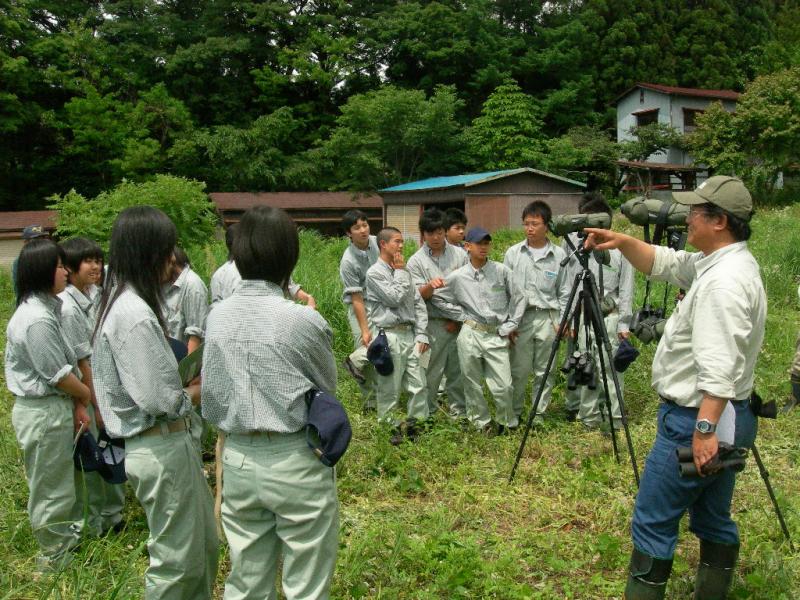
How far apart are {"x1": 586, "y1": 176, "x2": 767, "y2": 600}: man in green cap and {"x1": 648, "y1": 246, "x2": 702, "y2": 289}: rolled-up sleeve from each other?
273 millimetres

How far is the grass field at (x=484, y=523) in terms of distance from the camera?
3037 millimetres

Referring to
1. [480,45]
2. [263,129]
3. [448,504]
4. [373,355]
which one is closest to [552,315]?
[373,355]

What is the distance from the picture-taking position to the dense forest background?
2503 centimetres

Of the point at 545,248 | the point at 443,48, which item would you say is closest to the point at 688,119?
the point at 443,48

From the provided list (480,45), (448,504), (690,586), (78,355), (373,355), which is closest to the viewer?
Result: (690,586)

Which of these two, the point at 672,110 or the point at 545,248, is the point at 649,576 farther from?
the point at 672,110

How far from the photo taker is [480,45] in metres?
28.6

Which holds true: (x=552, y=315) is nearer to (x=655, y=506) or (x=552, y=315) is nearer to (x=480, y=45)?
(x=655, y=506)

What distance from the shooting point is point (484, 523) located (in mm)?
3803

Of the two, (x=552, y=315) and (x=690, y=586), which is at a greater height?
(x=552, y=315)

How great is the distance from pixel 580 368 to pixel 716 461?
6.42 feet

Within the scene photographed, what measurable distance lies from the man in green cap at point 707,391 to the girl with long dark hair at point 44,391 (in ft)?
8.58

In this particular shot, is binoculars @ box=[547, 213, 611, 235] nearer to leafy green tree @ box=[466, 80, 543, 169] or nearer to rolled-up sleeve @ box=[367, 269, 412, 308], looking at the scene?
rolled-up sleeve @ box=[367, 269, 412, 308]

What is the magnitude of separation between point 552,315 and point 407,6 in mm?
27537
